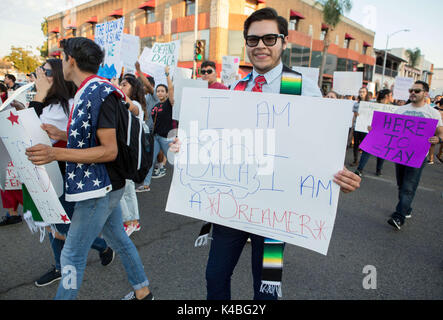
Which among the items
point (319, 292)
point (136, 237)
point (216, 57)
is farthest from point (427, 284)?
point (216, 57)

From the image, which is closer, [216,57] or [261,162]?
[261,162]

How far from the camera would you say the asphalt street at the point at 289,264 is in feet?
7.97

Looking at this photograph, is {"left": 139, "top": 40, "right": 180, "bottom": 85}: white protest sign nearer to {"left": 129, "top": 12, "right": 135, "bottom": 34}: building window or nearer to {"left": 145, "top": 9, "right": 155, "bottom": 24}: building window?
{"left": 145, "top": 9, "right": 155, "bottom": 24}: building window

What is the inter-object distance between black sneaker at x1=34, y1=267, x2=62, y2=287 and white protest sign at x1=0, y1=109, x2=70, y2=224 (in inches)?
34.9

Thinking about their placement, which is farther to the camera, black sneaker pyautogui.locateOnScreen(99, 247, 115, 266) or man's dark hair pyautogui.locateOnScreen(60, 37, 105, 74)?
black sneaker pyautogui.locateOnScreen(99, 247, 115, 266)

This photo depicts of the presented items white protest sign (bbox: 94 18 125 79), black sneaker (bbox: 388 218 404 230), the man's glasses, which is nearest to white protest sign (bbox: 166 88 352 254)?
the man's glasses

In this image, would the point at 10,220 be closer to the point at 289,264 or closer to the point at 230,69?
the point at 289,264

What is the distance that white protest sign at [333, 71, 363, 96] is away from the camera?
8.50 m

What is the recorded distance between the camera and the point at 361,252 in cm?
319

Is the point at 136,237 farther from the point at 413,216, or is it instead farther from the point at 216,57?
the point at 216,57

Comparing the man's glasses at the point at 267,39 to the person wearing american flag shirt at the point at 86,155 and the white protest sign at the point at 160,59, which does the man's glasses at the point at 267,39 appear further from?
the white protest sign at the point at 160,59

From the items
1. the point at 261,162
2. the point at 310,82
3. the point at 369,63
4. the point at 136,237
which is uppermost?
the point at 369,63

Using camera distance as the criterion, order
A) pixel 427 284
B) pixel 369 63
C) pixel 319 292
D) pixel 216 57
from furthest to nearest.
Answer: pixel 369 63 → pixel 216 57 → pixel 427 284 → pixel 319 292
